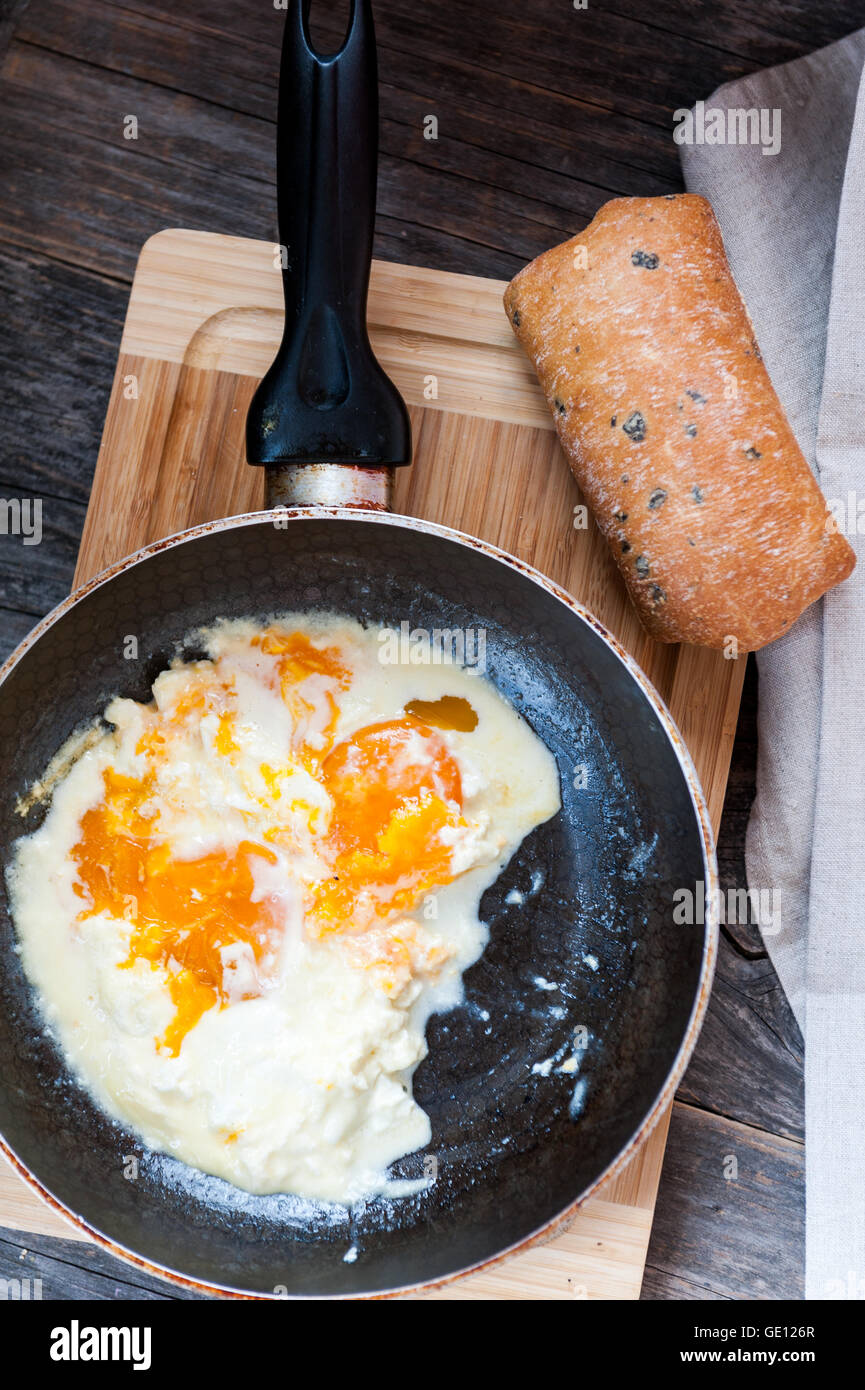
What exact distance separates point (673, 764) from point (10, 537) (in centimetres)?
116

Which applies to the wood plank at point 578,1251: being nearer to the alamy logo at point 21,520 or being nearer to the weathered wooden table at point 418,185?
the weathered wooden table at point 418,185

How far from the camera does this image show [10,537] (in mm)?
1714

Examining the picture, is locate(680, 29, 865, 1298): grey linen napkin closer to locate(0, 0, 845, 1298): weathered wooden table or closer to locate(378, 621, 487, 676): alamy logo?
locate(0, 0, 845, 1298): weathered wooden table

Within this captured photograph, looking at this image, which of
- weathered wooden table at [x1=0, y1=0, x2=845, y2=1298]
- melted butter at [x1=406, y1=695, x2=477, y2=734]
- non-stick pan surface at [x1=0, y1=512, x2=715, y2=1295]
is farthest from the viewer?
weathered wooden table at [x1=0, y1=0, x2=845, y2=1298]

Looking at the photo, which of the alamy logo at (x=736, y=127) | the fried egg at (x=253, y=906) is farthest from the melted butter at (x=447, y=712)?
the alamy logo at (x=736, y=127)

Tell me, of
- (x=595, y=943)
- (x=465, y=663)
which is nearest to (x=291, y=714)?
(x=465, y=663)

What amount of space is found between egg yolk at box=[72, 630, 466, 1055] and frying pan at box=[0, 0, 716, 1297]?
0.12 metres

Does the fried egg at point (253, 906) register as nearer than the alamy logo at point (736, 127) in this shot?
Yes

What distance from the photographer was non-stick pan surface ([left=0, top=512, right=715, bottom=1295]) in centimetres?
143

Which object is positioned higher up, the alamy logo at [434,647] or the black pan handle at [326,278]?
the black pan handle at [326,278]

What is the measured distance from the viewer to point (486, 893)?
1553mm
